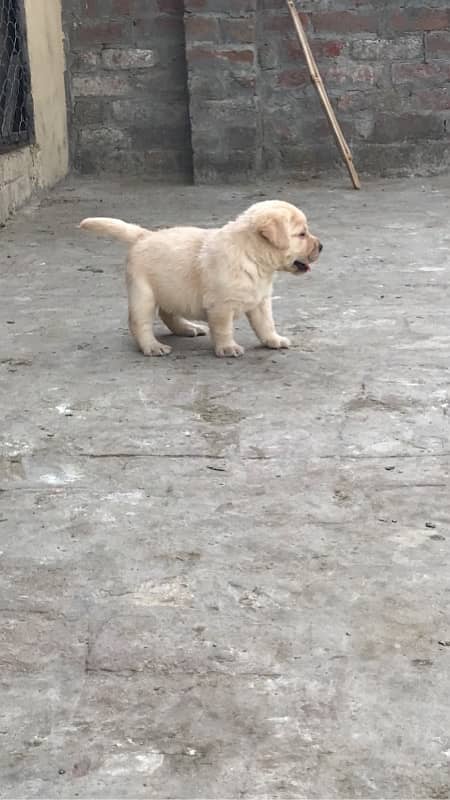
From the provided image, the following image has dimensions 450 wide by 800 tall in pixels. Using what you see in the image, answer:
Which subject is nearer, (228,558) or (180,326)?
(228,558)

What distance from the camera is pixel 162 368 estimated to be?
14.2 feet

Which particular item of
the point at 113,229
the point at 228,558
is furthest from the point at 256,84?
the point at 228,558

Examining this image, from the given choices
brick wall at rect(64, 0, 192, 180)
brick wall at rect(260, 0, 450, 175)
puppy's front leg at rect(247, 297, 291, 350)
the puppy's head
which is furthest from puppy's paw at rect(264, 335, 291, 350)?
brick wall at rect(64, 0, 192, 180)

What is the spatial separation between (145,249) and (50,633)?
2.21 metres

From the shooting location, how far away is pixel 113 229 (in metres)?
4.43

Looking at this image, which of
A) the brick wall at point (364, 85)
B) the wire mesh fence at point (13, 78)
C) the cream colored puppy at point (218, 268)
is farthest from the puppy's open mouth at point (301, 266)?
the brick wall at point (364, 85)

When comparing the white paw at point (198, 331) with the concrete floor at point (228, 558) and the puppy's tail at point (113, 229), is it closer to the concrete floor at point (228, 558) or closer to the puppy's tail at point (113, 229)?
the concrete floor at point (228, 558)

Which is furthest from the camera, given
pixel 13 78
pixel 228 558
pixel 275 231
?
pixel 13 78

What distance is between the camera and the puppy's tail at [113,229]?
4.39m

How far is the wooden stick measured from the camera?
8.46 m

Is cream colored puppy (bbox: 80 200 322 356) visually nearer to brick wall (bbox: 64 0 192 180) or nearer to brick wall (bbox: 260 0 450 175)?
brick wall (bbox: 260 0 450 175)

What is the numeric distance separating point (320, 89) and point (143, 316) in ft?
15.2

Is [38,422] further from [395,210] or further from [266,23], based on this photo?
[266,23]

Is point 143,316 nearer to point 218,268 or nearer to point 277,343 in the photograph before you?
point 218,268
